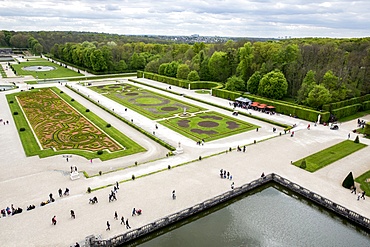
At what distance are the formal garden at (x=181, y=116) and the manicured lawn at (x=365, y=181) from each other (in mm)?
18363

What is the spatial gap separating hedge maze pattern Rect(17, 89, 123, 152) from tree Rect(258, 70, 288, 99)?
121ft

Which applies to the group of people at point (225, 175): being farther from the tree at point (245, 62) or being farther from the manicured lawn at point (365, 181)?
the tree at point (245, 62)

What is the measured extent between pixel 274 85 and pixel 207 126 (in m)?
22.1

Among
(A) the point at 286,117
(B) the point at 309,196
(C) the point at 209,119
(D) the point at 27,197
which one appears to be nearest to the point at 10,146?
(D) the point at 27,197

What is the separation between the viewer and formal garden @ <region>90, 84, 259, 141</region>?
148ft

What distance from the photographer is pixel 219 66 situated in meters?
82.3

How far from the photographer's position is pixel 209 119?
51656mm

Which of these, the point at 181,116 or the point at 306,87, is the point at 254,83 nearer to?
the point at 306,87

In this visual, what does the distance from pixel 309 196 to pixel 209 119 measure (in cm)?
2636

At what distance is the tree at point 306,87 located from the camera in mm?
56750

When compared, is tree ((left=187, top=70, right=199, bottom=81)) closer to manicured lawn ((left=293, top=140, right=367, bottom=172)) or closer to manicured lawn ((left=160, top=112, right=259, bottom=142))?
manicured lawn ((left=160, top=112, right=259, bottom=142))

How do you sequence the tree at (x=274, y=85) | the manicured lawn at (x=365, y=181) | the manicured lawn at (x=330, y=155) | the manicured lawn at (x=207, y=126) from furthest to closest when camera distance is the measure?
the tree at (x=274, y=85)
the manicured lawn at (x=207, y=126)
the manicured lawn at (x=330, y=155)
the manicured lawn at (x=365, y=181)

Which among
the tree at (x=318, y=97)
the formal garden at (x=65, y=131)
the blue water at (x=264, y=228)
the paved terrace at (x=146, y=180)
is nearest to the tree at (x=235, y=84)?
the tree at (x=318, y=97)

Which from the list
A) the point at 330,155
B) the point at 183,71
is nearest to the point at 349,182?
the point at 330,155
